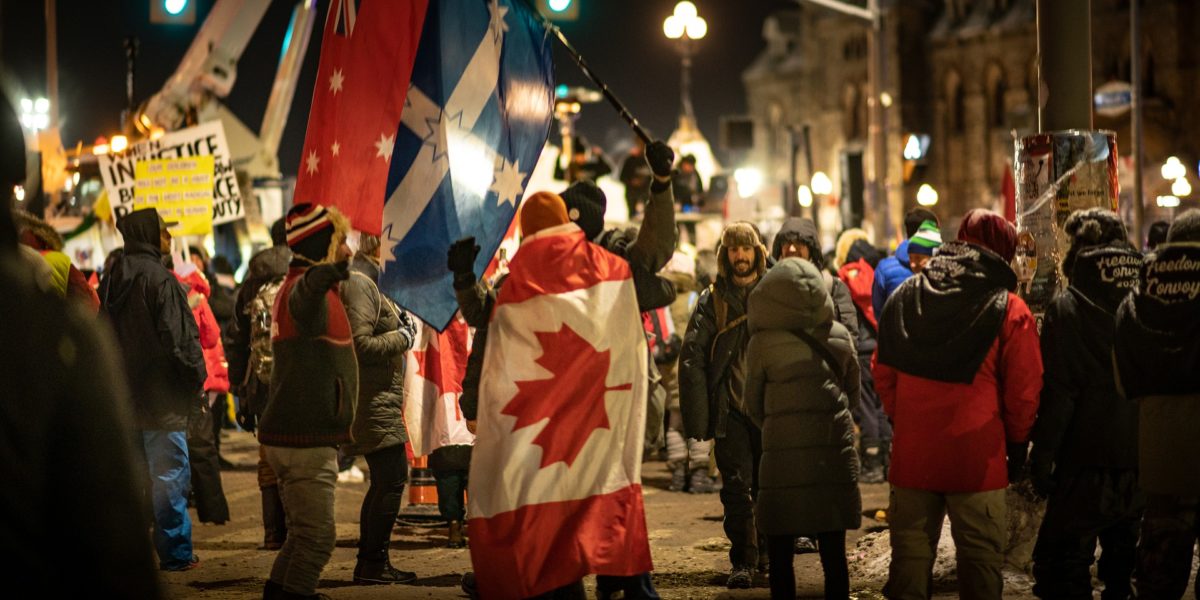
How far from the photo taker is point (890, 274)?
37.1 feet

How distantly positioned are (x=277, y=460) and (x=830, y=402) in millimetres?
2565

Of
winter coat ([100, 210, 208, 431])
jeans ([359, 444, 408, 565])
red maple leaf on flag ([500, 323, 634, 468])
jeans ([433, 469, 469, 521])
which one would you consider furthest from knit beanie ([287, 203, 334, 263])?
jeans ([433, 469, 469, 521])

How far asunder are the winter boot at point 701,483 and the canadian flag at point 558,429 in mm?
6435

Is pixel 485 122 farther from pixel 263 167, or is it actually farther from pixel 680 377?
pixel 263 167

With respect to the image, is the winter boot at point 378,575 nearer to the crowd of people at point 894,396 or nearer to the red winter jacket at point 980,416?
the crowd of people at point 894,396

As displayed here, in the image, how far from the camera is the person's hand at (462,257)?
6.84 metres

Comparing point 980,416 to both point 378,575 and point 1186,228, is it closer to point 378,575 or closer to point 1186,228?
point 1186,228

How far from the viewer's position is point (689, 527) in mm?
10648

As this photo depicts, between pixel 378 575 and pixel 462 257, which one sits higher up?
pixel 462 257

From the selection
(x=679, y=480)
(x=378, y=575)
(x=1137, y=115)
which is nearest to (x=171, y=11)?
(x=679, y=480)

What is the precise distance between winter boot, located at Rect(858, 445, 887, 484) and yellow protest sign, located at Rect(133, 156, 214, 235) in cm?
646

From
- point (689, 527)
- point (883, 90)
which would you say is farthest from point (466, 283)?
point (883, 90)

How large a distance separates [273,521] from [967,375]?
17.2 ft

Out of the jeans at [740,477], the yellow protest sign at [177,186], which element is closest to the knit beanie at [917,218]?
the jeans at [740,477]
